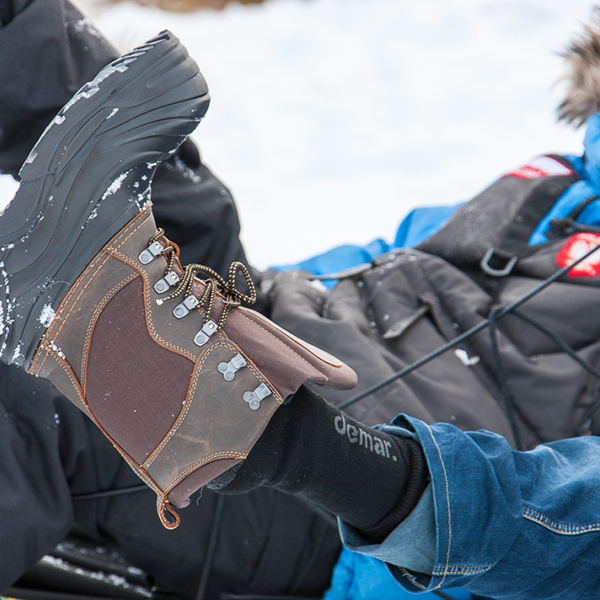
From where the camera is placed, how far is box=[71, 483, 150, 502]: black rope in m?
0.67

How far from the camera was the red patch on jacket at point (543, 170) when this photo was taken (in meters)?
0.98

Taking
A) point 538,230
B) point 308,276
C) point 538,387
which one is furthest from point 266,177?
point 538,387

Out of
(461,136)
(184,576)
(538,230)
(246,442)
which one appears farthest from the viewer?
Answer: (461,136)

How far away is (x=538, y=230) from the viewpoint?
3.01 feet

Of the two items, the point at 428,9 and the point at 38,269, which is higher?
the point at 38,269

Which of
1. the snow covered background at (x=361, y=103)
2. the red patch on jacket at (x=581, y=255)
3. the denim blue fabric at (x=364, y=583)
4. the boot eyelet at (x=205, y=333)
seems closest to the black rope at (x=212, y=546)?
the denim blue fabric at (x=364, y=583)

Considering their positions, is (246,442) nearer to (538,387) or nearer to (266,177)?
(538,387)

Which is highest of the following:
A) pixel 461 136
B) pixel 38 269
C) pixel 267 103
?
pixel 38 269

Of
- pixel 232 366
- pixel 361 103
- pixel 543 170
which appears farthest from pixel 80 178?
pixel 361 103

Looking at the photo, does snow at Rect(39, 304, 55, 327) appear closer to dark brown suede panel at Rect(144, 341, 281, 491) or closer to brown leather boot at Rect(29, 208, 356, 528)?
brown leather boot at Rect(29, 208, 356, 528)

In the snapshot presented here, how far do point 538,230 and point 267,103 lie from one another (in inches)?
42.6

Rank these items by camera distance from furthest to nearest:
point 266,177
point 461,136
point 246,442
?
point 461,136, point 266,177, point 246,442

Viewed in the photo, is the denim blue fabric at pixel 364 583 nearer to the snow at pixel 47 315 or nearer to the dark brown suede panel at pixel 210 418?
the dark brown suede panel at pixel 210 418

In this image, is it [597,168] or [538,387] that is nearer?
[538,387]
